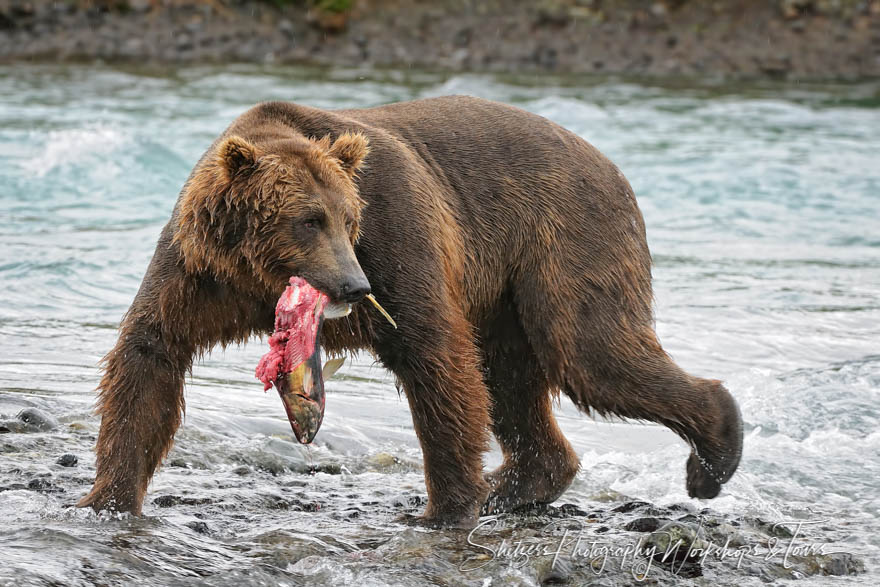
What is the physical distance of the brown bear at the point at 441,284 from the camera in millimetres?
4293


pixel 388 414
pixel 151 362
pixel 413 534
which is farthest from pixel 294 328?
pixel 388 414

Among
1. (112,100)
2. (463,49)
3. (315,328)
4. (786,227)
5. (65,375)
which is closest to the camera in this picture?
(315,328)

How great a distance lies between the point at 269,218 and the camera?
4.24 metres

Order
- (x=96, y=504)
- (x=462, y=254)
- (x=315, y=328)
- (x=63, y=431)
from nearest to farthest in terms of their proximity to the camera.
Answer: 1. (x=315, y=328)
2. (x=96, y=504)
3. (x=462, y=254)
4. (x=63, y=431)

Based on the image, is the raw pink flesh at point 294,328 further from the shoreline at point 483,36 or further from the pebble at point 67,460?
the shoreline at point 483,36

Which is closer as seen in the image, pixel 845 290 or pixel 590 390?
pixel 590 390

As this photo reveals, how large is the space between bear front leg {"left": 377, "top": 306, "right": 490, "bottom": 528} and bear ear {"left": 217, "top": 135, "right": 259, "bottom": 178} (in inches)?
34.3

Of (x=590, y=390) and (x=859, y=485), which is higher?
(x=590, y=390)

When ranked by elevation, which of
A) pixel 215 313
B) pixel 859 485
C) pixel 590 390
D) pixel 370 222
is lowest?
pixel 859 485

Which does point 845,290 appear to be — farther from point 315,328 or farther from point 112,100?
point 112,100

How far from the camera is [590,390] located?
5125 millimetres

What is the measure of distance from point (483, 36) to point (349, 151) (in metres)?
23.7

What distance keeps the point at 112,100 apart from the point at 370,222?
1591 centimetres

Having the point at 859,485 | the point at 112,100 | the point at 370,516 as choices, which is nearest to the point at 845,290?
the point at 859,485
